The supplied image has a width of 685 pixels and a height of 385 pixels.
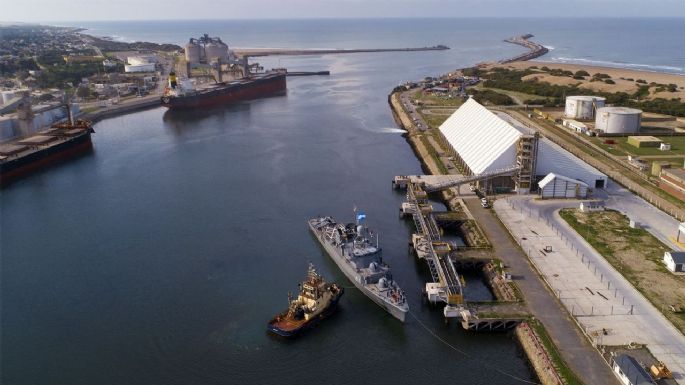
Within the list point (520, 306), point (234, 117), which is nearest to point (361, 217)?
point (520, 306)

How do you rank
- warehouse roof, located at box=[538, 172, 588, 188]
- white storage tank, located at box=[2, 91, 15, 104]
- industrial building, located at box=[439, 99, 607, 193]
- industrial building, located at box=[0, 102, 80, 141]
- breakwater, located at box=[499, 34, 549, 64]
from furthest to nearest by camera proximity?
1. breakwater, located at box=[499, 34, 549, 64]
2. white storage tank, located at box=[2, 91, 15, 104]
3. industrial building, located at box=[0, 102, 80, 141]
4. industrial building, located at box=[439, 99, 607, 193]
5. warehouse roof, located at box=[538, 172, 588, 188]

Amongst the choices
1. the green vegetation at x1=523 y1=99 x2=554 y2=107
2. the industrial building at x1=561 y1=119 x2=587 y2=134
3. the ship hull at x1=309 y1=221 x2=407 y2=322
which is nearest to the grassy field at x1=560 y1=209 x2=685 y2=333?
the ship hull at x1=309 y1=221 x2=407 y2=322

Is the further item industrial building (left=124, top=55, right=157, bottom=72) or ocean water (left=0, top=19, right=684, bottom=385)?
industrial building (left=124, top=55, right=157, bottom=72)

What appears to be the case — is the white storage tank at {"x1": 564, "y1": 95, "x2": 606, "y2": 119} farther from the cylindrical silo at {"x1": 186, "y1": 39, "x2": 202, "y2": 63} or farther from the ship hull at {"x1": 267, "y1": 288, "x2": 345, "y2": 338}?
the cylindrical silo at {"x1": 186, "y1": 39, "x2": 202, "y2": 63}

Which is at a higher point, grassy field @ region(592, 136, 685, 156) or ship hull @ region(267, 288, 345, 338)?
grassy field @ region(592, 136, 685, 156)

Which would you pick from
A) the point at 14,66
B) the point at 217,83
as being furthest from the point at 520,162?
the point at 14,66

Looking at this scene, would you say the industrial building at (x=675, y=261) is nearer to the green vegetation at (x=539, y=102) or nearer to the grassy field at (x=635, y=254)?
the grassy field at (x=635, y=254)
